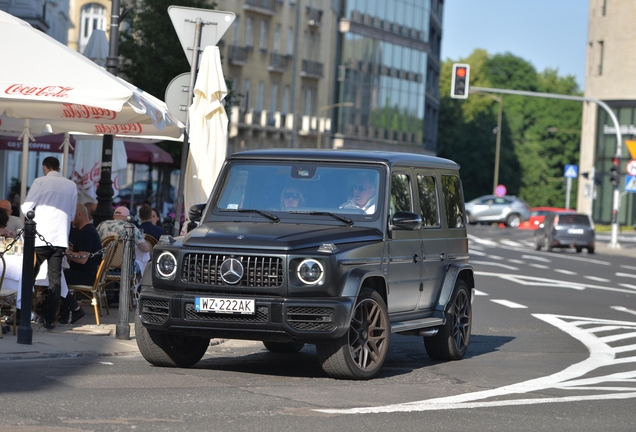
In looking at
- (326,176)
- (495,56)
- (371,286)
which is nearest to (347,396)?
(371,286)

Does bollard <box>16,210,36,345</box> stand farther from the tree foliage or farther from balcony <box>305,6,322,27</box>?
the tree foliage

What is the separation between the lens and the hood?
10156 mm

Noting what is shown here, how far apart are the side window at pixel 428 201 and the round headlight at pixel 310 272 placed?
2360 mm

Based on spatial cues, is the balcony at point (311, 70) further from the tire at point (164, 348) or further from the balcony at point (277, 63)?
the tire at point (164, 348)

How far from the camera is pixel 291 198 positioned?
37.3ft

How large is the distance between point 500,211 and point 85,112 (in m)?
61.7

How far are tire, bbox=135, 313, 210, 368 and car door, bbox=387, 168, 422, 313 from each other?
1.73m

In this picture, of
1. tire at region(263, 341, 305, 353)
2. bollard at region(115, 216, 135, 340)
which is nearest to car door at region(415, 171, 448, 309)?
tire at region(263, 341, 305, 353)

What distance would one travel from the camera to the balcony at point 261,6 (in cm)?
8094

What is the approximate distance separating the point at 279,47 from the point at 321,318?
76675mm

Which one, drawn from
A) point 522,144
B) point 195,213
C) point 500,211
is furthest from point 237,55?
point 195,213

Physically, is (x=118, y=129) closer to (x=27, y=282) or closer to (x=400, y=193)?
(x=27, y=282)

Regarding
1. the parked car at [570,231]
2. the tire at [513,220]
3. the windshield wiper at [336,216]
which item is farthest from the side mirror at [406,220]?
the tire at [513,220]

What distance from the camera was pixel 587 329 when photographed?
55.4 feet
